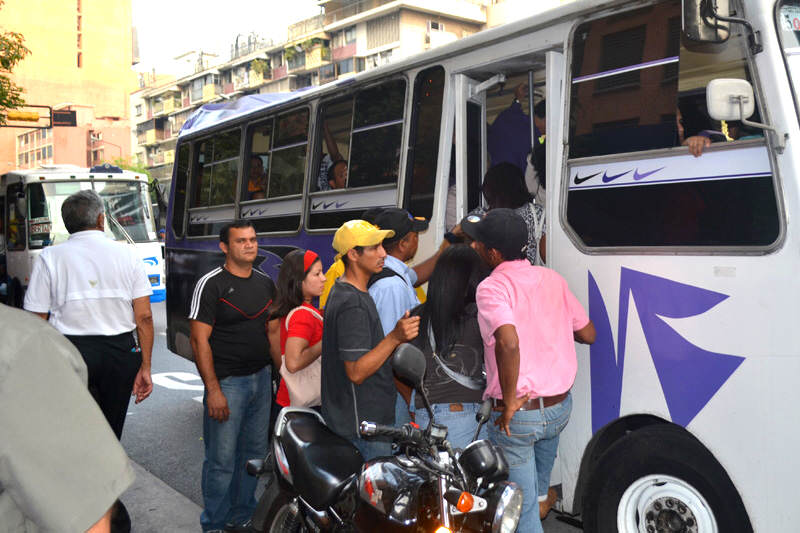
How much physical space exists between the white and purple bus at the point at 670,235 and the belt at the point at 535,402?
15.1 inches

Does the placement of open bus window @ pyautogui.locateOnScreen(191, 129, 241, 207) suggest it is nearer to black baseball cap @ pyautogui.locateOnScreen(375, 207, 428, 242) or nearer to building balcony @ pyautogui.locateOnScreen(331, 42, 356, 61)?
black baseball cap @ pyautogui.locateOnScreen(375, 207, 428, 242)

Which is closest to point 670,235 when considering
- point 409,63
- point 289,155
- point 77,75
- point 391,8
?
point 409,63

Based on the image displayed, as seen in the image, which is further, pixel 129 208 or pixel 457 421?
pixel 129 208

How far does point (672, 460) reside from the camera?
365 centimetres

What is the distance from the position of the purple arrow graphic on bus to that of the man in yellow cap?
1170mm

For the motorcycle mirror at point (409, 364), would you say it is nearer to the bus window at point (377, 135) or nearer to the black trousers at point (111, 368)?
the black trousers at point (111, 368)

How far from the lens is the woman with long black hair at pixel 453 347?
365 cm

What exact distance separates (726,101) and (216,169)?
6180 mm

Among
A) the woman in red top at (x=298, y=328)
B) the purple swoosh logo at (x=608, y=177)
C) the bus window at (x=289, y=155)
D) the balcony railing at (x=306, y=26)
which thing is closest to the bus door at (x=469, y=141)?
the woman in red top at (x=298, y=328)

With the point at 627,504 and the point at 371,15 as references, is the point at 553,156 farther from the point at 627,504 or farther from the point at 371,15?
the point at 371,15

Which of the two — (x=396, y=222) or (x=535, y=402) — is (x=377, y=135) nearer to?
(x=396, y=222)

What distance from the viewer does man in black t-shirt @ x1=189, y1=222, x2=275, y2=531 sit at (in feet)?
15.3

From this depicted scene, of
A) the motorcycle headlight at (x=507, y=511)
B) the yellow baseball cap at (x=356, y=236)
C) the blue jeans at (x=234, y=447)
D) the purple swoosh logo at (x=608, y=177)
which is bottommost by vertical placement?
the blue jeans at (x=234, y=447)

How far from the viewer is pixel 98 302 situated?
489 centimetres
